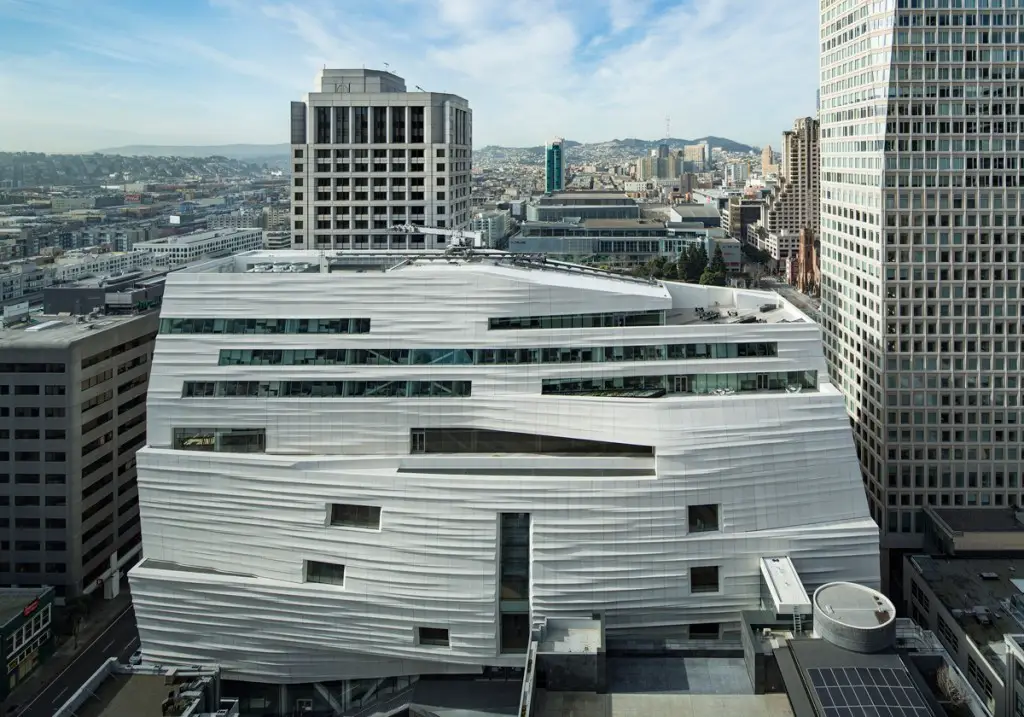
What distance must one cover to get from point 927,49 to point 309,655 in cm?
5054

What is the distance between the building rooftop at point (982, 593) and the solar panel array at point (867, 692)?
15131 mm

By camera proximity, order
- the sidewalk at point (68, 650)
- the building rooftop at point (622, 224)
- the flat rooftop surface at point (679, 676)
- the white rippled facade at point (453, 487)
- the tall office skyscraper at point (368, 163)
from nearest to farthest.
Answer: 1. the flat rooftop surface at point (679, 676)
2. the white rippled facade at point (453, 487)
3. the sidewalk at point (68, 650)
4. the tall office skyscraper at point (368, 163)
5. the building rooftop at point (622, 224)

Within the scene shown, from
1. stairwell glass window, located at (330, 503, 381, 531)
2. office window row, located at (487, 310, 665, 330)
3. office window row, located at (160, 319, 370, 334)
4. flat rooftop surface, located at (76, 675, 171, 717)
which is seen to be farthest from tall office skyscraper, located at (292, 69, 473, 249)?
flat rooftop surface, located at (76, 675, 171, 717)

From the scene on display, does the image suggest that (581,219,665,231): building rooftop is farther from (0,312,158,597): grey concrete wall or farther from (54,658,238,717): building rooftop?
(54,658,238,717): building rooftop

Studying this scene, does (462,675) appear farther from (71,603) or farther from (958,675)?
(71,603)

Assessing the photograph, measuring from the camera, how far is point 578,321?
4062 cm

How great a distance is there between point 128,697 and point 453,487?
56.5 ft

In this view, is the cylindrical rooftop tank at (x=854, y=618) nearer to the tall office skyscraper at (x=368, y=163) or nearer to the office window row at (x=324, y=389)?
the office window row at (x=324, y=389)

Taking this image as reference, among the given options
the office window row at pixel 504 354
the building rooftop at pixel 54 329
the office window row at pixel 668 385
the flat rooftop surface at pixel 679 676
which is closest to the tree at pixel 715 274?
the building rooftop at pixel 54 329

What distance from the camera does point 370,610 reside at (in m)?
37.8

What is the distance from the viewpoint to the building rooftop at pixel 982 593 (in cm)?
4359

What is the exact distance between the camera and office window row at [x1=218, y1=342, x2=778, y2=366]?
3984 cm

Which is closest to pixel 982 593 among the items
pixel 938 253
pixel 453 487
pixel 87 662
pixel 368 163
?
pixel 938 253

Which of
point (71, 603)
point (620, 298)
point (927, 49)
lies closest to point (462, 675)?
point (620, 298)
